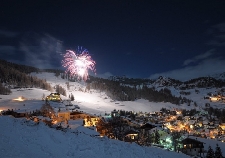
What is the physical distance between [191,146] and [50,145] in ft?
181

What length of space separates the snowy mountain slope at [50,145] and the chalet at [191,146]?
1767 inches

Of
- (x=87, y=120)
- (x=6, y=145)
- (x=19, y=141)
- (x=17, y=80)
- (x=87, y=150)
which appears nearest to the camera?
(x=6, y=145)

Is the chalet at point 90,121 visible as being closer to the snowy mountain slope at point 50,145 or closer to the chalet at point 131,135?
the chalet at point 131,135

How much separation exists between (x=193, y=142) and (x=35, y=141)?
55.8 m

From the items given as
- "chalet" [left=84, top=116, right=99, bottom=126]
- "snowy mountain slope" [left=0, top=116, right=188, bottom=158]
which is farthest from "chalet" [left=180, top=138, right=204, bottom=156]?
"snowy mountain slope" [left=0, top=116, right=188, bottom=158]

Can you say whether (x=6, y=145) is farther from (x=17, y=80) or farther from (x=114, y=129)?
(x=17, y=80)

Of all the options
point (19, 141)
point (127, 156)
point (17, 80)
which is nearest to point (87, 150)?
point (127, 156)

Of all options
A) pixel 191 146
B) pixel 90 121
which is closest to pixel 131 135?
pixel 90 121

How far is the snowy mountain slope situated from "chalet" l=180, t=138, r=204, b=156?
147ft

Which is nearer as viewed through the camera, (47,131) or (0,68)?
(47,131)

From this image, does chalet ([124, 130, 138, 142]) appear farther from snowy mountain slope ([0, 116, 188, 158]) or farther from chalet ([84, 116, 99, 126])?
snowy mountain slope ([0, 116, 188, 158])

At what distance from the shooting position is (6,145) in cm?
2019

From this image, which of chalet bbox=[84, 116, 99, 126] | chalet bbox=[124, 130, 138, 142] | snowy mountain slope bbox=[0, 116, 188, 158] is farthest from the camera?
chalet bbox=[84, 116, 99, 126]

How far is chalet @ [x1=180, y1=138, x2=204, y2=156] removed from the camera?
221 ft
